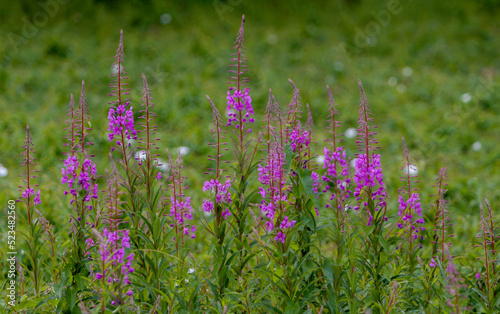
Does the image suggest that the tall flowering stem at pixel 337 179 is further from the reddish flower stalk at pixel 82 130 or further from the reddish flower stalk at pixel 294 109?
the reddish flower stalk at pixel 82 130

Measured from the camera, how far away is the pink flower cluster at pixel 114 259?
91.0 inches

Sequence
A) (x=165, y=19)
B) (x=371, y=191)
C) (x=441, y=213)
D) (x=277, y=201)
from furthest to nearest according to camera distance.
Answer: (x=165, y=19) → (x=441, y=213) → (x=371, y=191) → (x=277, y=201)

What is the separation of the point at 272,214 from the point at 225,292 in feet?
1.45

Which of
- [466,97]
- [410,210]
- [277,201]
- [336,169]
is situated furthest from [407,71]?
[277,201]

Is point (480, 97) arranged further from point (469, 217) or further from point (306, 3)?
point (306, 3)

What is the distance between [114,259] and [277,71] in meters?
6.43

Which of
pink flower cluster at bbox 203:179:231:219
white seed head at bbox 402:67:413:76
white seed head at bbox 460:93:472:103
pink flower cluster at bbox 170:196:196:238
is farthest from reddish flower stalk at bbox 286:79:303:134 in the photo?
white seed head at bbox 402:67:413:76

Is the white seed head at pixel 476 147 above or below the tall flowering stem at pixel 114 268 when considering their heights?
above

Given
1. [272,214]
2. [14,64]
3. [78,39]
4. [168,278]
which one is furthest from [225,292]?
[78,39]

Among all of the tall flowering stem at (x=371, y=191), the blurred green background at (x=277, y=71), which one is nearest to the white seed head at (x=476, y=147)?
the blurred green background at (x=277, y=71)

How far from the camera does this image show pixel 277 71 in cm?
849

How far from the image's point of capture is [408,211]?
9.34 ft

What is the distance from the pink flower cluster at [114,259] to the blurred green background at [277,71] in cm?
198

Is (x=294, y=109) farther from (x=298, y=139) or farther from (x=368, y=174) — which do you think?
(x=368, y=174)
